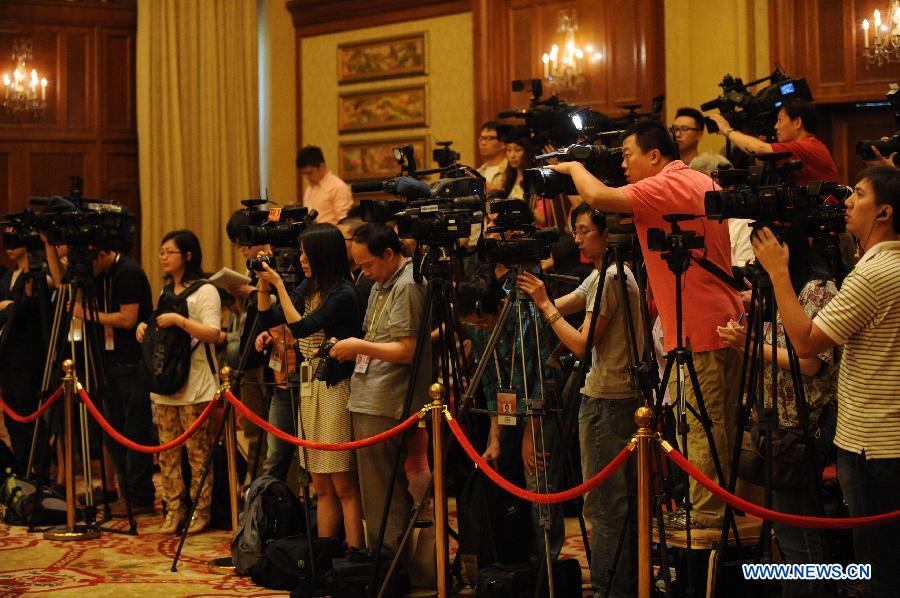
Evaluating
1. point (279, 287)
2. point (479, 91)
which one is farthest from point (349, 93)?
point (279, 287)

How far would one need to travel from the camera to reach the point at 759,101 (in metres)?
5.45

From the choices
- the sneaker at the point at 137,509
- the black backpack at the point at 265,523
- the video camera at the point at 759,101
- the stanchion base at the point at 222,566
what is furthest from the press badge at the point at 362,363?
the sneaker at the point at 137,509

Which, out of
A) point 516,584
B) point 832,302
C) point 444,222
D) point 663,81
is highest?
point 663,81

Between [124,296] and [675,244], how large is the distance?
12.6 ft

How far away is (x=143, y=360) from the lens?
6.06 metres

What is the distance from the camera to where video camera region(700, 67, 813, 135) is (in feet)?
17.5

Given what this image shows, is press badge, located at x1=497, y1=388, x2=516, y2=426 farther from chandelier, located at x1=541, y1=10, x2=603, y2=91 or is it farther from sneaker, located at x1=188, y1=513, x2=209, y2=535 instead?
chandelier, located at x1=541, y1=10, x2=603, y2=91

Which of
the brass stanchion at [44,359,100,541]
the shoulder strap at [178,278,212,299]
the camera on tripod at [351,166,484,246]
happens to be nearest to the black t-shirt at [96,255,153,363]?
the shoulder strap at [178,278,212,299]

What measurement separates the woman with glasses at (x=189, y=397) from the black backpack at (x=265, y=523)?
887 millimetres

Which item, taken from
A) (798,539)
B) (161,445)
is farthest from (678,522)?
(161,445)

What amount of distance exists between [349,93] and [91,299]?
166 inches

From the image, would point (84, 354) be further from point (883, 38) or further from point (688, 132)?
point (883, 38)

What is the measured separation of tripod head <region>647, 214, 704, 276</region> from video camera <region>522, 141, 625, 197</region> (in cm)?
45

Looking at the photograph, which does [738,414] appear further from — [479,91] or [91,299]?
[479,91]
